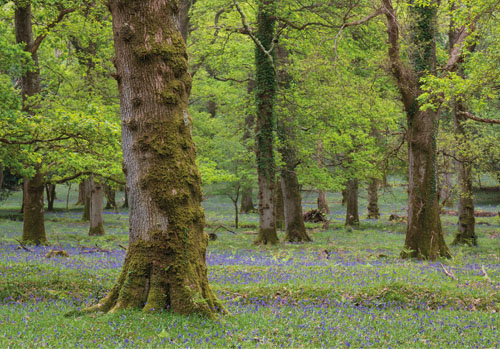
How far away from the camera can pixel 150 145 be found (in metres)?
6.54

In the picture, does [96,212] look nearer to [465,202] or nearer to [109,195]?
[109,195]

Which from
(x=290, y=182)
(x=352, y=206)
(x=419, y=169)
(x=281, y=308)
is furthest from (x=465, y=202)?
(x=281, y=308)

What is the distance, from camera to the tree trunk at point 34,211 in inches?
703

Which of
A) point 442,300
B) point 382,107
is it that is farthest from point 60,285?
point 382,107

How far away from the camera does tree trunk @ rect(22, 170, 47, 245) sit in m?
17.8

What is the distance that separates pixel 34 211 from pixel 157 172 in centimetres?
1399

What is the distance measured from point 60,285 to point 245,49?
58.7ft

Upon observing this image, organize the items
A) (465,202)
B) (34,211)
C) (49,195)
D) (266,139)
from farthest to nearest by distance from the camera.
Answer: (49,195)
(465,202)
(266,139)
(34,211)

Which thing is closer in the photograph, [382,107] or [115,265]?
[115,265]

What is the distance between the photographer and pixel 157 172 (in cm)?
649

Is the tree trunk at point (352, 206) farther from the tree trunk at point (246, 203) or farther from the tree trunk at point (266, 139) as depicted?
the tree trunk at point (246, 203)

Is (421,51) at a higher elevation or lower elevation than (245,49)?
lower

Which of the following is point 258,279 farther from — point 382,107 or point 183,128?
point 382,107

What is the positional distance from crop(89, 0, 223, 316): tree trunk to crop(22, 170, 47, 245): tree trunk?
Answer: 1307 centimetres
